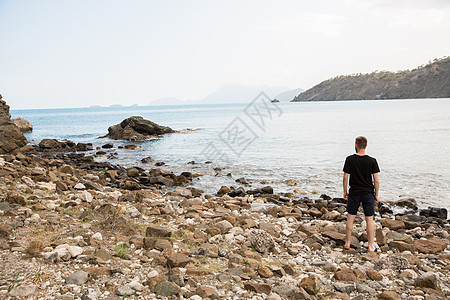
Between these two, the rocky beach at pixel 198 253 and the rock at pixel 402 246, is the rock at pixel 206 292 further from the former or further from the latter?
the rock at pixel 402 246

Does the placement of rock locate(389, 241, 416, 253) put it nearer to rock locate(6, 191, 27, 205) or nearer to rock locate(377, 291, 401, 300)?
rock locate(377, 291, 401, 300)

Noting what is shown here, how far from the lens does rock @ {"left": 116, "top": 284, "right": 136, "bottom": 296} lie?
4.51 meters

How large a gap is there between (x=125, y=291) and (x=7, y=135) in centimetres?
1889

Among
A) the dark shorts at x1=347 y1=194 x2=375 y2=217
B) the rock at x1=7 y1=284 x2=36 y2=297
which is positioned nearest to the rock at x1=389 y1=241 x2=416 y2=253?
the dark shorts at x1=347 y1=194 x2=375 y2=217

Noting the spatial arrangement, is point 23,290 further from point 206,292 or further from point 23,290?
point 206,292

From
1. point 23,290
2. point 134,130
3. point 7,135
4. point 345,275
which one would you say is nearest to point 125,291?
point 23,290

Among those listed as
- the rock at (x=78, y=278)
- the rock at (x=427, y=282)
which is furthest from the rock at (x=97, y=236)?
the rock at (x=427, y=282)

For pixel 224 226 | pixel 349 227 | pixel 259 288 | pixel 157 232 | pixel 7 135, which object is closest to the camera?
pixel 259 288

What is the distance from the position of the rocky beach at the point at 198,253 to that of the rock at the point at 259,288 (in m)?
0.02

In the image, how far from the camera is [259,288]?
4871 millimetres

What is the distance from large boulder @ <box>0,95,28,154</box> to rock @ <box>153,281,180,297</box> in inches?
729

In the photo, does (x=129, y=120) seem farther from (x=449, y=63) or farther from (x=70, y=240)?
(x=449, y=63)

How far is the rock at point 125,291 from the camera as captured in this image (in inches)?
178

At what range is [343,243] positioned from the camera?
7.48 metres
